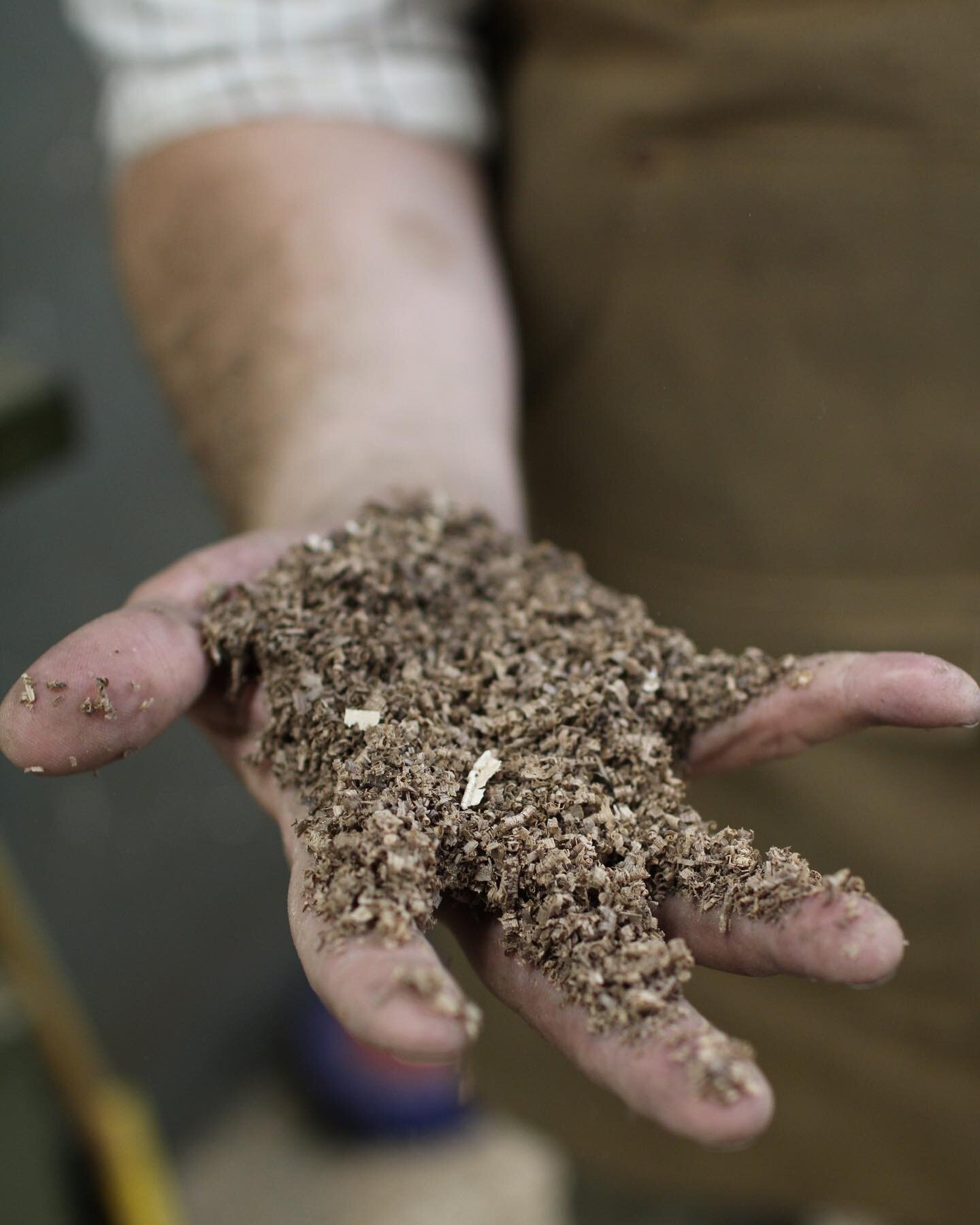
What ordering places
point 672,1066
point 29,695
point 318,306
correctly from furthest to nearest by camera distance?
point 318,306 → point 29,695 → point 672,1066

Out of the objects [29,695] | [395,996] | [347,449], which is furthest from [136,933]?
[395,996]

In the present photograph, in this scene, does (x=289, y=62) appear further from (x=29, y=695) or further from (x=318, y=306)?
(x=29, y=695)

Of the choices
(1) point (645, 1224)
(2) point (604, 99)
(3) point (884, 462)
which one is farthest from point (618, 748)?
(1) point (645, 1224)

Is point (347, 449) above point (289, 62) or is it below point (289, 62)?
below

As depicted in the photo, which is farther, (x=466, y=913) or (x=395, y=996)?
(x=466, y=913)

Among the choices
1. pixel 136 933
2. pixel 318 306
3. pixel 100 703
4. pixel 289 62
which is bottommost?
pixel 136 933

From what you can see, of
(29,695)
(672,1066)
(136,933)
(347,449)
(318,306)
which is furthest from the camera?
(136,933)
